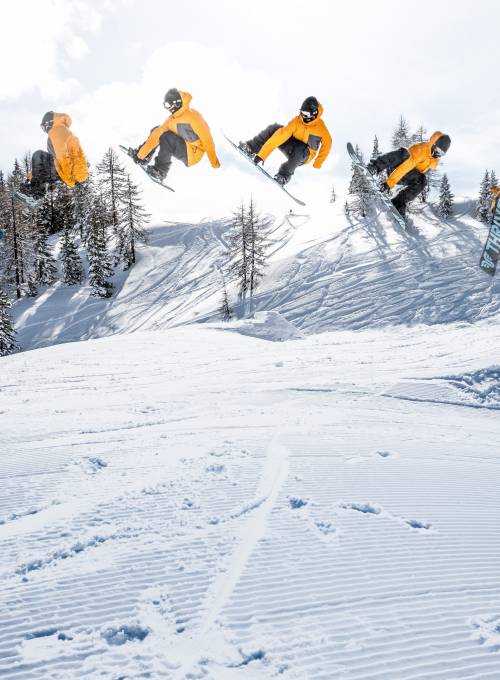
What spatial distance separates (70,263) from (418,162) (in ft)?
112

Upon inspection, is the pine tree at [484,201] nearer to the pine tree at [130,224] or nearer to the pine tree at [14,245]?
the pine tree at [130,224]

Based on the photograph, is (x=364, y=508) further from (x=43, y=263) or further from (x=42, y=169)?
(x=43, y=263)

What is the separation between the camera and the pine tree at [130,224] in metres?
39.1

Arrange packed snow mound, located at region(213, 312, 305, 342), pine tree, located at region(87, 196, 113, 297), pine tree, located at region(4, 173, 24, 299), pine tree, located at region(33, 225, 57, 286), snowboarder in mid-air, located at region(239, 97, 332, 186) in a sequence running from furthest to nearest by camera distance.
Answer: pine tree, located at region(33, 225, 57, 286) → pine tree, located at region(4, 173, 24, 299) → pine tree, located at region(87, 196, 113, 297) → packed snow mound, located at region(213, 312, 305, 342) → snowboarder in mid-air, located at region(239, 97, 332, 186)

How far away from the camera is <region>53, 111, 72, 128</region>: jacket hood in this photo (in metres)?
9.90

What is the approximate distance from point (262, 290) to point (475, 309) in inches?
561

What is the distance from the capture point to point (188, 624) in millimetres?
3504

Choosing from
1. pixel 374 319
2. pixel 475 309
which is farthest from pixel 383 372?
pixel 475 309

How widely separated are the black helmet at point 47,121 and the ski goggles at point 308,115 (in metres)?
5.77

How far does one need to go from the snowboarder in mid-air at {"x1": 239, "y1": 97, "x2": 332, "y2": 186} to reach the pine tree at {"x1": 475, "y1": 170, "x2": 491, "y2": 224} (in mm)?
42682

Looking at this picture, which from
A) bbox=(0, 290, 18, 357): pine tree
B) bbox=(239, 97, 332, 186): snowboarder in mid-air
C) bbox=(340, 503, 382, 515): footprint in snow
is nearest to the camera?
bbox=(340, 503, 382, 515): footprint in snow

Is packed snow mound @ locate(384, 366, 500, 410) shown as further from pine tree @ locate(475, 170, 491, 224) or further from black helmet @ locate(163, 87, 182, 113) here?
pine tree @ locate(475, 170, 491, 224)

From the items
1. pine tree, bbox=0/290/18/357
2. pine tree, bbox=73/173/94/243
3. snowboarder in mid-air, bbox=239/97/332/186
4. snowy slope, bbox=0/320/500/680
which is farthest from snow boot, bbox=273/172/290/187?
pine tree, bbox=73/173/94/243

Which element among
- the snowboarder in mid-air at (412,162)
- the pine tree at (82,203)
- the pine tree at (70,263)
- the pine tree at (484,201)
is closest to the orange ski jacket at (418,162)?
the snowboarder in mid-air at (412,162)
